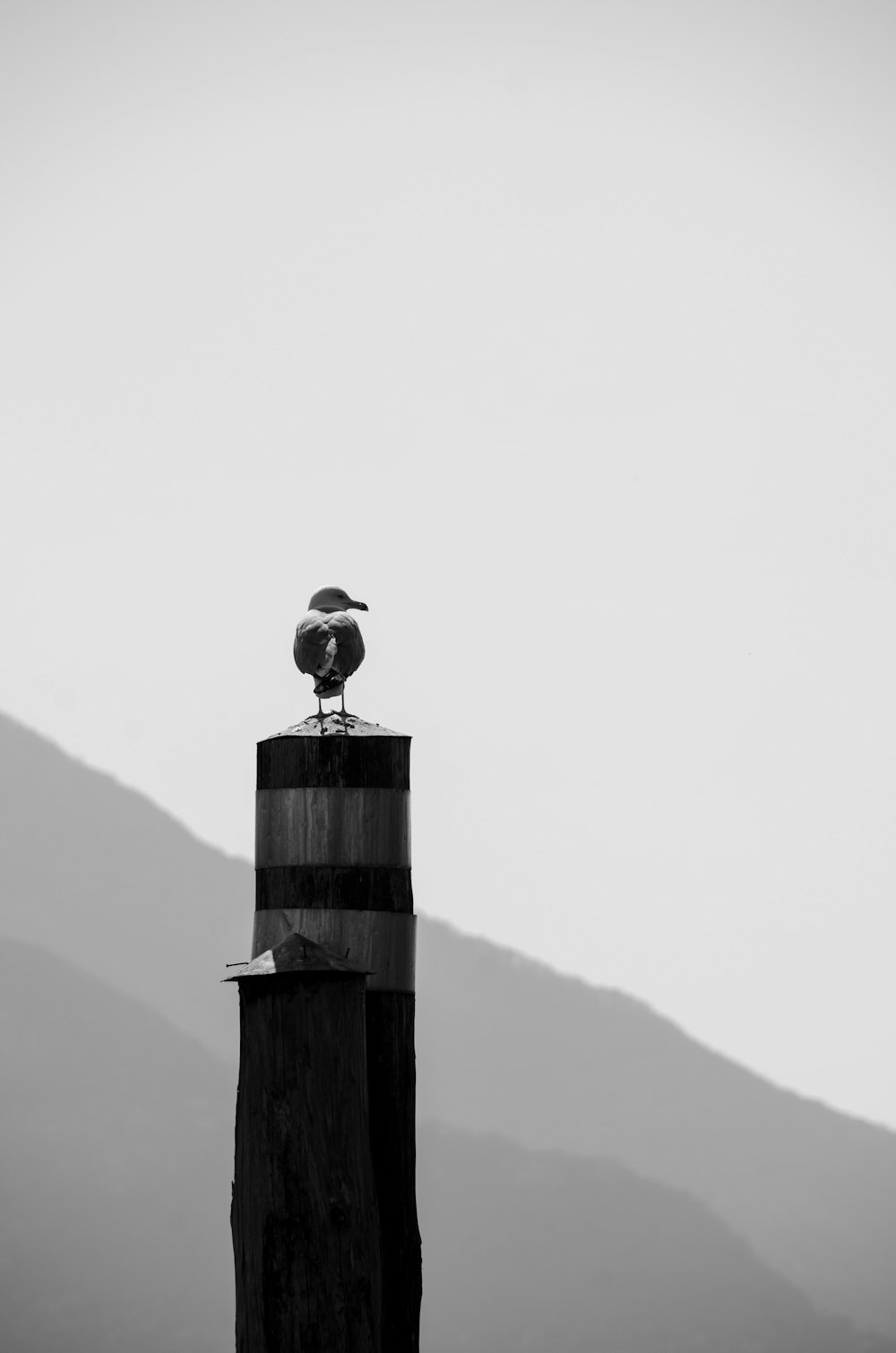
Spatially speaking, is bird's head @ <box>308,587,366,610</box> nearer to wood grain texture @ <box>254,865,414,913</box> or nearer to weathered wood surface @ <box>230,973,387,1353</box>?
wood grain texture @ <box>254,865,414,913</box>

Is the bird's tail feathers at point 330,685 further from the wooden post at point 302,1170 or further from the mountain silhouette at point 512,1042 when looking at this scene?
the mountain silhouette at point 512,1042

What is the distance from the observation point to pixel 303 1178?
5207 millimetres

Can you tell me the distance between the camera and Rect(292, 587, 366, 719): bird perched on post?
6.38 metres

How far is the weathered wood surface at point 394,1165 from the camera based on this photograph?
5613mm

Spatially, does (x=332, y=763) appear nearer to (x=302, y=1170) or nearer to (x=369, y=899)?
(x=369, y=899)

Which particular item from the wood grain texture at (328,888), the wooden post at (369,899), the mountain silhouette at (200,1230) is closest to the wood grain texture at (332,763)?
the wooden post at (369,899)

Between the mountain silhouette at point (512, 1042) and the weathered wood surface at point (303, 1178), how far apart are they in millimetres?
137768

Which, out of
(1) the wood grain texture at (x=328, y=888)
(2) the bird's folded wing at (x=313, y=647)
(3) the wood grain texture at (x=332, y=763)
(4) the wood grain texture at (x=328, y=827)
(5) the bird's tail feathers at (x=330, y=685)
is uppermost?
(2) the bird's folded wing at (x=313, y=647)

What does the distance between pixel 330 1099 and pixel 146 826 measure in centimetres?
15950

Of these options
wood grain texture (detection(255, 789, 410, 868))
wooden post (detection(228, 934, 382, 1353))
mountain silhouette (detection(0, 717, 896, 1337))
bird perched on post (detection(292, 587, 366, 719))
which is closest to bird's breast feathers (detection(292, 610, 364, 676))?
bird perched on post (detection(292, 587, 366, 719))

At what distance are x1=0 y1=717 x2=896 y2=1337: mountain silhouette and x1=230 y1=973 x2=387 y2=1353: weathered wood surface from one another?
137768 mm

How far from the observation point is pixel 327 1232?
17.0 ft

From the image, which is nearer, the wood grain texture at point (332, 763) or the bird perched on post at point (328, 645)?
the wood grain texture at point (332, 763)

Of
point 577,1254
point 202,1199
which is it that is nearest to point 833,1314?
point 577,1254
